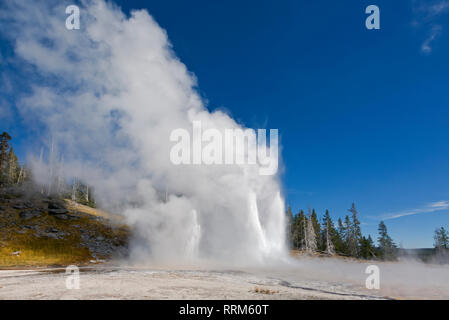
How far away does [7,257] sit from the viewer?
37312 mm

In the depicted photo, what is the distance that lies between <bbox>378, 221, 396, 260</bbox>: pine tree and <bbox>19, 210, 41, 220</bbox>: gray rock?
9042 centimetres

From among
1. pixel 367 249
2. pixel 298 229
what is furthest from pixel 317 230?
pixel 367 249

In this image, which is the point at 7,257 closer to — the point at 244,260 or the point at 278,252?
the point at 244,260

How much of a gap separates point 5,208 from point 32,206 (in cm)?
488

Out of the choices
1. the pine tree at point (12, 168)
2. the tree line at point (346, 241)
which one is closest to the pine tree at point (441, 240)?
the tree line at point (346, 241)

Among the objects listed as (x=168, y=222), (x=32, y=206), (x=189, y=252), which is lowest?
(x=189, y=252)

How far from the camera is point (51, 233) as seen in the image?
48.8m

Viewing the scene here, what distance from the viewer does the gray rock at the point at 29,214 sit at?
51.5m

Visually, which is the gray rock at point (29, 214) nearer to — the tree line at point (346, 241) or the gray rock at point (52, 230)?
the gray rock at point (52, 230)

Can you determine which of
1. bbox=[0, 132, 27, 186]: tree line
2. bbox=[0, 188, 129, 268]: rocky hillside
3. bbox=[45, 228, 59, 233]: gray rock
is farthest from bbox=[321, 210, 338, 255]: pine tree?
bbox=[0, 132, 27, 186]: tree line

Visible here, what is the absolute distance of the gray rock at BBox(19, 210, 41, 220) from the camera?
51.5 m
